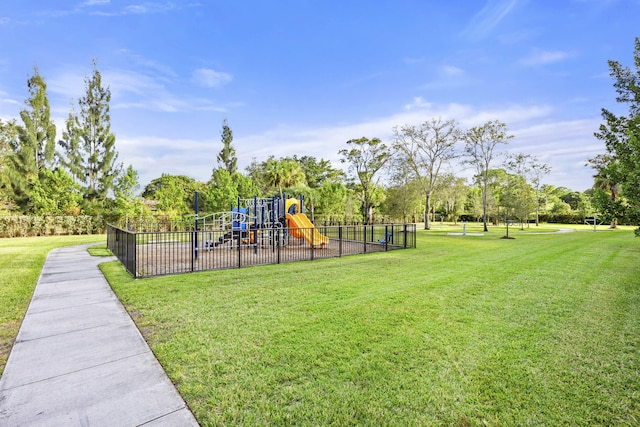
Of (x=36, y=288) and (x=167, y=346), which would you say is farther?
(x=36, y=288)

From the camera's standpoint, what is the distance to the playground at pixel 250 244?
804cm

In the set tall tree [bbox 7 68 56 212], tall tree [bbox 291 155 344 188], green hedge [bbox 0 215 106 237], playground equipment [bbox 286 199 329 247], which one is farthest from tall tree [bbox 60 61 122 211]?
tall tree [bbox 291 155 344 188]

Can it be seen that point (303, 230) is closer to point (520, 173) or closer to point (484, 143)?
point (484, 143)

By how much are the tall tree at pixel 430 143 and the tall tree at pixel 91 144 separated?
88.1ft

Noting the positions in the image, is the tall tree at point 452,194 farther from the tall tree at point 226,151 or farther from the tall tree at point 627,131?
the tall tree at point 627,131

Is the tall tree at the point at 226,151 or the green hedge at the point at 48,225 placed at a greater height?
the tall tree at the point at 226,151

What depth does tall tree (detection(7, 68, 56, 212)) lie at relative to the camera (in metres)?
21.3

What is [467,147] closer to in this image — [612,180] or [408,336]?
[612,180]

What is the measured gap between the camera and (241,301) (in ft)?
15.3

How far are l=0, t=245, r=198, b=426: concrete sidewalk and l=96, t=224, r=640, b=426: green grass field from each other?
18 centimetres

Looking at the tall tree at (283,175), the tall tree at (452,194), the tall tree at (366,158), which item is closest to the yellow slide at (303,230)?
the tall tree at (283,175)

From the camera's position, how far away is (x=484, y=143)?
2516cm

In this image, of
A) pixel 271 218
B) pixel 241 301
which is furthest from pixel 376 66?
pixel 241 301

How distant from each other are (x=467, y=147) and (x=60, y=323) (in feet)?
96.1
